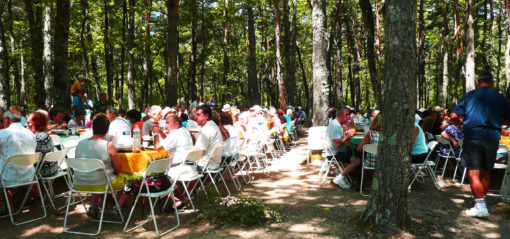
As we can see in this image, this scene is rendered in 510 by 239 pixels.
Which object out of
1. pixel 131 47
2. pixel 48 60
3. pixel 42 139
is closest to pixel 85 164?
pixel 42 139

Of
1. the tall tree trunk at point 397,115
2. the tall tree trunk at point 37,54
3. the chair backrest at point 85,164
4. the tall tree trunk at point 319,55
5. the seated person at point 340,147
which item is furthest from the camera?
the tall tree trunk at point 37,54

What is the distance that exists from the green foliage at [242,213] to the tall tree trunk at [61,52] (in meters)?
8.05

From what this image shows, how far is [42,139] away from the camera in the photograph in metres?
5.31

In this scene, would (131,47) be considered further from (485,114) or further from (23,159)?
(485,114)

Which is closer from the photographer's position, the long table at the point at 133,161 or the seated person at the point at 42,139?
the long table at the point at 133,161

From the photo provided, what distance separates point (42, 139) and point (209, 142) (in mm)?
2723

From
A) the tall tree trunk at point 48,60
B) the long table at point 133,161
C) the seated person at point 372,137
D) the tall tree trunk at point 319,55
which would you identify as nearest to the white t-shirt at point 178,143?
the long table at point 133,161

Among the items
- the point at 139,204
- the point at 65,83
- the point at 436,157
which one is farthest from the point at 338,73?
the point at 139,204

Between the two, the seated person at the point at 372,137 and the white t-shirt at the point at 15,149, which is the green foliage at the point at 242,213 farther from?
the white t-shirt at the point at 15,149

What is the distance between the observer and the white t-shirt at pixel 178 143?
5.28 meters

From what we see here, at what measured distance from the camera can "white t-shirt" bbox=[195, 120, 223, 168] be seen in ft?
18.7

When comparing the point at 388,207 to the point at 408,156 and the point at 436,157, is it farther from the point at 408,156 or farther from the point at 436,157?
the point at 436,157

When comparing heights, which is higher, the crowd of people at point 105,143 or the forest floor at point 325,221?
the crowd of people at point 105,143

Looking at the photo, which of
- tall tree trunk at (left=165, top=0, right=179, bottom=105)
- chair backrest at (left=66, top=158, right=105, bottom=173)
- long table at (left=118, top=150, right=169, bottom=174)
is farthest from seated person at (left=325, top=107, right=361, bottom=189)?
tall tree trunk at (left=165, top=0, right=179, bottom=105)
